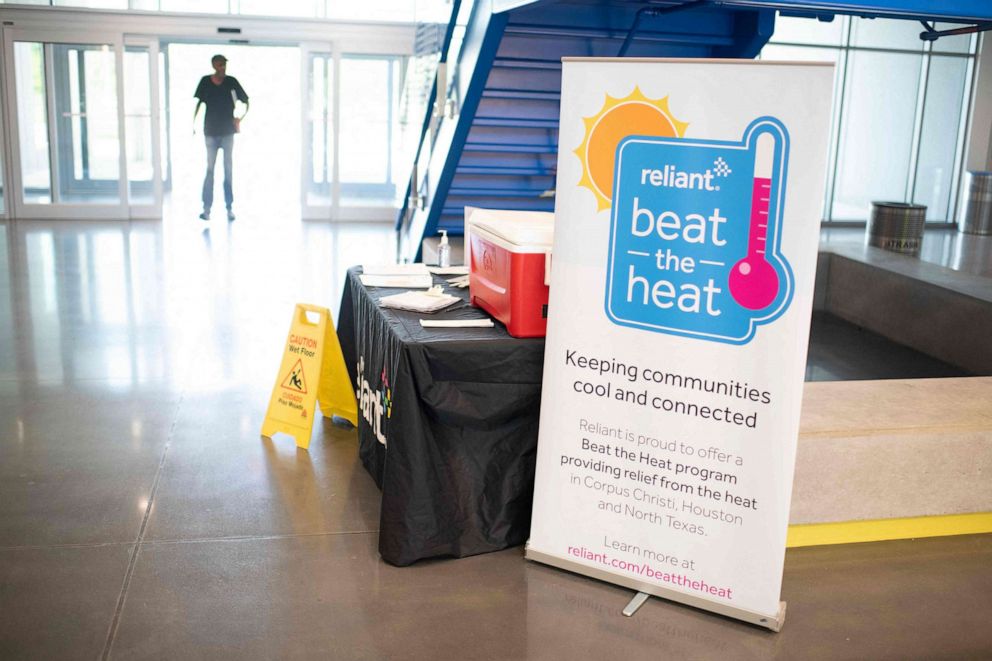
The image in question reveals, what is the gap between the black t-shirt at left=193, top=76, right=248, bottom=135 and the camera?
38.9ft

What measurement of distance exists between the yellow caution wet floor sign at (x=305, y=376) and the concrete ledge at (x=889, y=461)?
82.8 inches

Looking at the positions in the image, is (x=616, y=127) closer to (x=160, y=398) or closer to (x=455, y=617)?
(x=455, y=617)

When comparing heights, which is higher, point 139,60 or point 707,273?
point 139,60

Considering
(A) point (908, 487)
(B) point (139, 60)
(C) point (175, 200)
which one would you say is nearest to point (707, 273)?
(A) point (908, 487)

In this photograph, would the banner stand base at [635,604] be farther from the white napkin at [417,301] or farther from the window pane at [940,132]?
the window pane at [940,132]

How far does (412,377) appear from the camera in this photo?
323cm

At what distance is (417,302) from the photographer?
3766mm

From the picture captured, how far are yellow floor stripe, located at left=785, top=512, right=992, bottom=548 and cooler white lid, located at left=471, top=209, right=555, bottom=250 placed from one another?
1.37m

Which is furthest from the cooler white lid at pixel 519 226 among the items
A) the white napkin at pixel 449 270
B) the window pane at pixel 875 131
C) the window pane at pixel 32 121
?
the window pane at pixel 875 131

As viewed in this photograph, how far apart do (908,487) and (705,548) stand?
3.26 ft

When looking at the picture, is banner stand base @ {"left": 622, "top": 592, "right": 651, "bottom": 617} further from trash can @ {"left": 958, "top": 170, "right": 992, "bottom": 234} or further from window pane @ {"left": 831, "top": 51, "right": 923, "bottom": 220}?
window pane @ {"left": 831, "top": 51, "right": 923, "bottom": 220}

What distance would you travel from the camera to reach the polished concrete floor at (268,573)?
2.81 meters

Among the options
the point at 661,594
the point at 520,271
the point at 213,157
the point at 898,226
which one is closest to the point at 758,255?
the point at 520,271

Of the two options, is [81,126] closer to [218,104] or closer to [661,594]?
[218,104]
